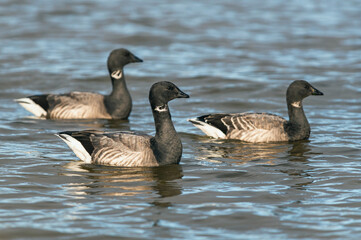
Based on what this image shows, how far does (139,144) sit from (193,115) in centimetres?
542

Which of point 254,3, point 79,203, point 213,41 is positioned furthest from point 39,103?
point 254,3

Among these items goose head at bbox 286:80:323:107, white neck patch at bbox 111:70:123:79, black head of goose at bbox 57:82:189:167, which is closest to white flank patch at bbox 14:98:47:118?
white neck patch at bbox 111:70:123:79

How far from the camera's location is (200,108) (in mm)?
19078

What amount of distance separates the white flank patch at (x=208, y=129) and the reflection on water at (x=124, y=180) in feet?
8.52

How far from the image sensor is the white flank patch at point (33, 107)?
58.2ft

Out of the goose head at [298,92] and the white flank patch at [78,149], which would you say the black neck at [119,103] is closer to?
the goose head at [298,92]

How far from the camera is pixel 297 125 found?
15445 mm

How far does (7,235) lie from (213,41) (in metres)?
19.8

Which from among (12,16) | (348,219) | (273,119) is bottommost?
(348,219)

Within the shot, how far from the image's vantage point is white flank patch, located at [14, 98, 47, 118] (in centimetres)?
1775

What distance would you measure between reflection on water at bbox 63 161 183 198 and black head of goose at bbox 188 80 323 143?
2.68 m

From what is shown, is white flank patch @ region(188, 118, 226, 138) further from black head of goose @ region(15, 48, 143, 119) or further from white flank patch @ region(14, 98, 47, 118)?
white flank patch @ region(14, 98, 47, 118)

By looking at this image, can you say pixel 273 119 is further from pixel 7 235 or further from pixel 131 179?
pixel 7 235

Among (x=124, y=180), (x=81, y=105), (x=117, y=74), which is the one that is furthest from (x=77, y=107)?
(x=124, y=180)
